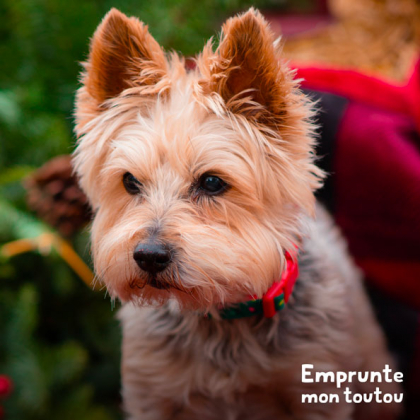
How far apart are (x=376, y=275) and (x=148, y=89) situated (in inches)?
58.5

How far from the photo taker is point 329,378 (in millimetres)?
1711

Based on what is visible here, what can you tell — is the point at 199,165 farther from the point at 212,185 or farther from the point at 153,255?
the point at 153,255

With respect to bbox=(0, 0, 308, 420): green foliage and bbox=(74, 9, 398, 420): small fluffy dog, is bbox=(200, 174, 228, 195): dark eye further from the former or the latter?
bbox=(0, 0, 308, 420): green foliage

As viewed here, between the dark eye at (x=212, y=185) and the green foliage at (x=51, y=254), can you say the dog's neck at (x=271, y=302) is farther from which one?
the green foliage at (x=51, y=254)

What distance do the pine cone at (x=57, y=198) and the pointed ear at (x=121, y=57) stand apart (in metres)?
0.80

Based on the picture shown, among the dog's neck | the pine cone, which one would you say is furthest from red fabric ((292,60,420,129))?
the pine cone

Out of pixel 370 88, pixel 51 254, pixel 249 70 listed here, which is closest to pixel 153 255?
pixel 249 70

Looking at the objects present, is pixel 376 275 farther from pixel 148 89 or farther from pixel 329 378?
pixel 148 89

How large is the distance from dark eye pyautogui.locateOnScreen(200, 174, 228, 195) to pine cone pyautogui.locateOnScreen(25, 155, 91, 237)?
101 centimetres

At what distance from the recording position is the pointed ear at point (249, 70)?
51.5 inches

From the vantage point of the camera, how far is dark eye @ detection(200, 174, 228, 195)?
146 centimetres

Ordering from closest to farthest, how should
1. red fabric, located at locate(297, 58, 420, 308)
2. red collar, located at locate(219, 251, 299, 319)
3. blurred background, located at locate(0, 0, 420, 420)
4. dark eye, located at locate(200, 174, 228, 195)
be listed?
dark eye, located at locate(200, 174, 228, 195) < red collar, located at locate(219, 251, 299, 319) < red fabric, located at locate(297, 58, 420, 308) < blurred background, located at locate(0, 0, 420, 420)

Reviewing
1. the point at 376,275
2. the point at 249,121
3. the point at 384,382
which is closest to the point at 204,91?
the point at 249,121

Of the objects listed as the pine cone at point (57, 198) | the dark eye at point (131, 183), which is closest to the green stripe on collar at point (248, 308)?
the dark eye at point (131, 183)
